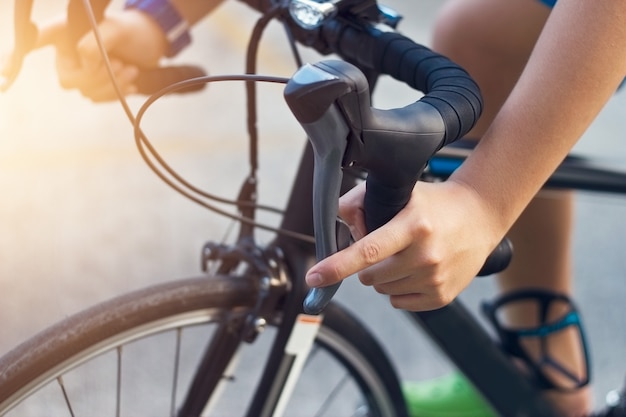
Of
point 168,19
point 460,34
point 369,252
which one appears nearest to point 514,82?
point 460,34

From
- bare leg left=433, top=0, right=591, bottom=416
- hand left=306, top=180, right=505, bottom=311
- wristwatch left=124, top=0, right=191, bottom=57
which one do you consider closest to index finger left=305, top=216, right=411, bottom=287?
hand left=306, top=180, right=505, bottom=311

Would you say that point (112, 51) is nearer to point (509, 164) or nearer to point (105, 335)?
point (105, 335)

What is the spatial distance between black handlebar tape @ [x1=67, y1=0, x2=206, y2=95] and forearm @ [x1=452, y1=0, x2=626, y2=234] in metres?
0.26

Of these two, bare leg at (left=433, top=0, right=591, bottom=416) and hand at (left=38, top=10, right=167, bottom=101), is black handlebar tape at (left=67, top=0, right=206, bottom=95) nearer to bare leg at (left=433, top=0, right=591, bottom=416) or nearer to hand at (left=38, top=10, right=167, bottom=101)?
hand at (left=38, top=10, right=167, bottom=101)

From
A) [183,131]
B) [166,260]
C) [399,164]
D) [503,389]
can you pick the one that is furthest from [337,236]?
[183,131]

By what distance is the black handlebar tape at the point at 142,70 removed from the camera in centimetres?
66

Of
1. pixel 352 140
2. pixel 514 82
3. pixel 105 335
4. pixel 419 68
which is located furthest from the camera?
pixel 514 82

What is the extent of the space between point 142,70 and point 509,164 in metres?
0.35

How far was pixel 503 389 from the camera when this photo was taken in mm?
979

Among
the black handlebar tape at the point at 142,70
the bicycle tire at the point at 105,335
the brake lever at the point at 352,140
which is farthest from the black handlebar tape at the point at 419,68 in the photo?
the bicycle tire at the point at 105,335

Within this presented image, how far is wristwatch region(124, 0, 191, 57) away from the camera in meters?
0.76

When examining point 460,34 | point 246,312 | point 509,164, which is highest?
point 509,164

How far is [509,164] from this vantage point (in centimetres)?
56

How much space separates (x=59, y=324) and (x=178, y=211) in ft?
3.70
